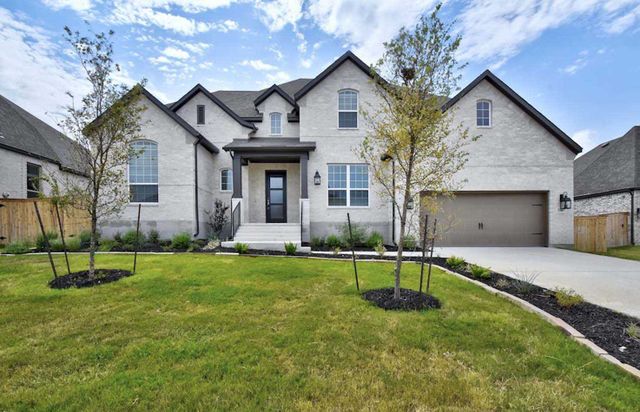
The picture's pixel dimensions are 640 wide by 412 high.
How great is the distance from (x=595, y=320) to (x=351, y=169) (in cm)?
937

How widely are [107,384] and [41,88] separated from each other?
53.8ft

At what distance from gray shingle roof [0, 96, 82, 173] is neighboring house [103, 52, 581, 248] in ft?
16.7

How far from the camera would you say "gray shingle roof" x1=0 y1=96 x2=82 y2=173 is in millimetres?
14000

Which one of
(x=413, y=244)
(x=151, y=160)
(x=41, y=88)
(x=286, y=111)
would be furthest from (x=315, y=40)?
(x=41, y=88)

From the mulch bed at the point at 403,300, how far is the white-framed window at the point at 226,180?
10530mm

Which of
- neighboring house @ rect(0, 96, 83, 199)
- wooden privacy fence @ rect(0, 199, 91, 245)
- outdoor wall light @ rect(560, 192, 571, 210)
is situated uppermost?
neighboring house @ rect(0, 96, 83, 199)

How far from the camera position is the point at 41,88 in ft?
42.0

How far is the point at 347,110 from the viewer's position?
12523 mm

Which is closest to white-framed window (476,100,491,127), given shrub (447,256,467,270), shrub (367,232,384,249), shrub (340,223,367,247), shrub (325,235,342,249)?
shrub (367,232,384,249)

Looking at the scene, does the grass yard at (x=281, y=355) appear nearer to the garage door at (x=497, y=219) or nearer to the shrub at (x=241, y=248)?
the shrub at (x=241, y=248)

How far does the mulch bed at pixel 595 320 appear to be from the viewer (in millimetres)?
3271

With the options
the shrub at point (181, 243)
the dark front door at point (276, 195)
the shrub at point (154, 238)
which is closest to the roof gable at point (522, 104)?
the dark front door at point (276, 195)

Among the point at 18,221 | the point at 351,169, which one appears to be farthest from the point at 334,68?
the point at 18,221

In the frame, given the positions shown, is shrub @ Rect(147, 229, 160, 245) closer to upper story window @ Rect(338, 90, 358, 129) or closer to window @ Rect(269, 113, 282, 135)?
window @ Rect(269, 113, 282, 135)
